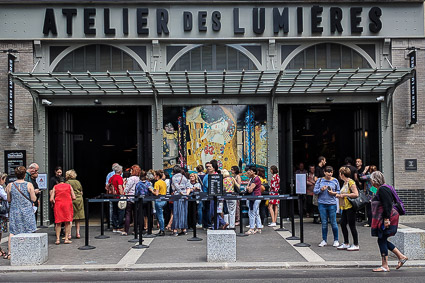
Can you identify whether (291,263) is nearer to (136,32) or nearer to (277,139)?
(277,139)

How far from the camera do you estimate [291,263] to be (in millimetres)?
9812

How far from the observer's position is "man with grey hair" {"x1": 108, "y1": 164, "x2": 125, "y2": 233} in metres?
14.4

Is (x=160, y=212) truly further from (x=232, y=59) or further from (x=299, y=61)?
(x=299, y=61)

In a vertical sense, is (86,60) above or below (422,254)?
above

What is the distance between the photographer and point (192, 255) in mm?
10820

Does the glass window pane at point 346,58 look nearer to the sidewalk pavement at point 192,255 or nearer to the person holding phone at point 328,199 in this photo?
the sidewalk pavement at point 192,255

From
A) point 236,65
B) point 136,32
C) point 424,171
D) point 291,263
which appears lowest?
point 291,263

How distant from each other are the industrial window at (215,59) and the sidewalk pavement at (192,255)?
5933 mm

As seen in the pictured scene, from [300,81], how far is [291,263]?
23.2 ft

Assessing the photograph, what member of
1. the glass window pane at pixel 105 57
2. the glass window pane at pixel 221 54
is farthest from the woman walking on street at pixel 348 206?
the glass window pane at pixel 105 57

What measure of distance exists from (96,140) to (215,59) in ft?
32.4

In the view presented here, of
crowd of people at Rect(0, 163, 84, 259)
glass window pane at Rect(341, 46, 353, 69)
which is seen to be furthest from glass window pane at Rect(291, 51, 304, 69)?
crowd of people at Rect(0, 163, 84, 259)

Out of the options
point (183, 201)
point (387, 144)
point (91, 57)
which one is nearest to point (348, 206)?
point (183, 201)

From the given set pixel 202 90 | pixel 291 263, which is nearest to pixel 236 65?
pixel 202 90
